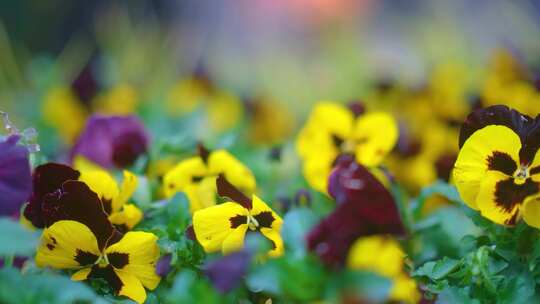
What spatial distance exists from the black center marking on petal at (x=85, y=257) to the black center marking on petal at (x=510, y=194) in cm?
45

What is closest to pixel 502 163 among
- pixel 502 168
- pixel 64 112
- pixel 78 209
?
pixel 502 168

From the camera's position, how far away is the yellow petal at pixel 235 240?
875mm

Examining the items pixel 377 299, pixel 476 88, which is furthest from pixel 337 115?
pixel 476 88

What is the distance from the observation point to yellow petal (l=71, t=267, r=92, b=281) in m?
0.92

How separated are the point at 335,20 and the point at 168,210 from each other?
8.17ft

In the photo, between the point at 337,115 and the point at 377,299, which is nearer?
the point at 377,299

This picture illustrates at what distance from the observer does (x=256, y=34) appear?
4453 mm

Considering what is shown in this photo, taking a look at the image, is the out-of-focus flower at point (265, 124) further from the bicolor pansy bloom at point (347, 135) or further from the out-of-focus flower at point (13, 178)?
the out-of-focus flower at point (13, 178)

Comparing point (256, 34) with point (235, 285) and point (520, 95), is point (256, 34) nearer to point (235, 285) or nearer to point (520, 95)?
point (520, 95)

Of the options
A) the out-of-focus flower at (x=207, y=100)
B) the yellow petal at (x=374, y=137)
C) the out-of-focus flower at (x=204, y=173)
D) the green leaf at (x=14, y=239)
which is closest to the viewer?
the green leaf at (x=14, y=239)

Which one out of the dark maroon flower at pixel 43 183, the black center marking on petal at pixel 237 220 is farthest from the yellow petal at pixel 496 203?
the dark maroon flower at pixel 43 183

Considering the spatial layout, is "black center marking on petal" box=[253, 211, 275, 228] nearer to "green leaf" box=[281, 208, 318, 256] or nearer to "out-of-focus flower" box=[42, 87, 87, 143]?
"green leaf" box=[281, 208, 318, 256]

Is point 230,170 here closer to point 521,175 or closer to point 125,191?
point 125,191

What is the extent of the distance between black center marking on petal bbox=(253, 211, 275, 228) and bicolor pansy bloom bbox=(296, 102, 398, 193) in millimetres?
370
